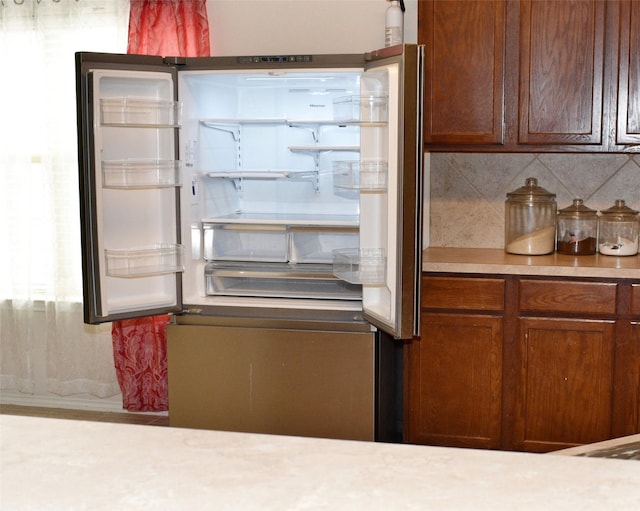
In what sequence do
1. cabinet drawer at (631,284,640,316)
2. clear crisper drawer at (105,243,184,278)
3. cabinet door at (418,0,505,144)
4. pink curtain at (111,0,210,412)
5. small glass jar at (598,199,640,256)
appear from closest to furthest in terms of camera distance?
clear crisper drawer at (105,243,184,278), cabinet drawer at (631,284,640,316), cabinet door at (418,0,505,144), small glass jar at (598,199,640,256), pink curtain at (111,0,210,412)

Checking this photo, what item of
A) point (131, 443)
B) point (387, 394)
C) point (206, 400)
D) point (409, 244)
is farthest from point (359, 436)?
point (131, 443)

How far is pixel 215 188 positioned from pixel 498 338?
4.50 ft

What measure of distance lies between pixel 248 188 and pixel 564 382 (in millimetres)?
1588

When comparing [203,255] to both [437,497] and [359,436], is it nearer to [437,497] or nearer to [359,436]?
[359,436]

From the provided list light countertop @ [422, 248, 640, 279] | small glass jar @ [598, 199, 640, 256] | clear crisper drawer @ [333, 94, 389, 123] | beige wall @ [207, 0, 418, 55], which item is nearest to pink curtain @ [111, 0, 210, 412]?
beige wall @ [207, 0, 418, 55]

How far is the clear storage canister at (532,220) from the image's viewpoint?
3.80 meters

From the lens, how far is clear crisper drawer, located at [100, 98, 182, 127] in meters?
3.18

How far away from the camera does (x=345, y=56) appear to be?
321 cm

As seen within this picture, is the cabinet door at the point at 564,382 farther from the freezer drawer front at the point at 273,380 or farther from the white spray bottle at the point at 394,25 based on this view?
the white spray bottle at the point at 394,25

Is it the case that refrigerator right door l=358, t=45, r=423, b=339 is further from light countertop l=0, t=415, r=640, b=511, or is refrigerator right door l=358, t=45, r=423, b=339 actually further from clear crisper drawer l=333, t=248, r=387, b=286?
light countertop l=0, t=415, r=640, b=511

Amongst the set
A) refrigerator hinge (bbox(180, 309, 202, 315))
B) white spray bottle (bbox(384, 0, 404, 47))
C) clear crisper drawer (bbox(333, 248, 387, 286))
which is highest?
white spray bottle (bbox(384, 0, 404, 47))

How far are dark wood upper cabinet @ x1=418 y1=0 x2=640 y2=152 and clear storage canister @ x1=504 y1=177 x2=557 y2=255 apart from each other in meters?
0.27

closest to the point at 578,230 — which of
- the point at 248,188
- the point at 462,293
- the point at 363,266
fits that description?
the point at 462,293

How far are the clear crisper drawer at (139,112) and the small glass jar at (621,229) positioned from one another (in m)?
1.96
